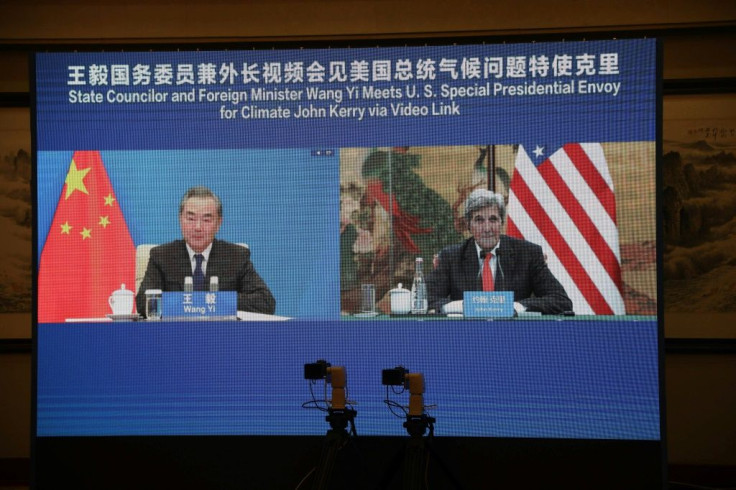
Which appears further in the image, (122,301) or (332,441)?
(122,301)

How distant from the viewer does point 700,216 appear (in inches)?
190

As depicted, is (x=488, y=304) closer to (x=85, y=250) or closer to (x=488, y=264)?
(x=488, y=264)

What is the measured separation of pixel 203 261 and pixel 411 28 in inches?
85.9

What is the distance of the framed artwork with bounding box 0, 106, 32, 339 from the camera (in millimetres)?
5062

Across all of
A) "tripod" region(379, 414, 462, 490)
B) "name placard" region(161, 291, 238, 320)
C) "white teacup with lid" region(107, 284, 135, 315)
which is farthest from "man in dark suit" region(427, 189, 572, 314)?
"white teacup with lid" region(107, 284, 135, 315)

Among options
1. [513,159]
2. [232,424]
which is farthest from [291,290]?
[513,159]

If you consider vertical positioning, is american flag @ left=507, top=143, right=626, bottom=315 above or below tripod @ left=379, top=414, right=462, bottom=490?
above

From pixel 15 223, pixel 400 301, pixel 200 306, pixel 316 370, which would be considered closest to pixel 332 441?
pixel 316 370

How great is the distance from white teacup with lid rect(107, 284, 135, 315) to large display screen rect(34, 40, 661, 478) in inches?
0.7

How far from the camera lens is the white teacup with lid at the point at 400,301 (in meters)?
4.16

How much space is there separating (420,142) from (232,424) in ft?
6.62

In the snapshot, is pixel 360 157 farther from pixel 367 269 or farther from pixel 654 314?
pixel 654 314

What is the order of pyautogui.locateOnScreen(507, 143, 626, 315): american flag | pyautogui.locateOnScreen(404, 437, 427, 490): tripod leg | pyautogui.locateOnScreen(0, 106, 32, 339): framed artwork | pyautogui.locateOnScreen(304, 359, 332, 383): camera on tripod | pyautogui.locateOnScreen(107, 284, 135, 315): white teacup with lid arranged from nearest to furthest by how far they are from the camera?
1. pyautogui.locateOnScreen(404, 437, 427, 490): tripod leg
2. pyautogui.locateOnScreen(304, 359, 332, 383): camera on tripod
3. pyautogui.locateOnScreen(507, 143, 626, 315): american flag
4. pyautogui.locateOnScreen(107, 284, 135, 315): white teacup with lid
5. pyautogui.locateOnScreen(0, 106, 32, 339): framed artwork

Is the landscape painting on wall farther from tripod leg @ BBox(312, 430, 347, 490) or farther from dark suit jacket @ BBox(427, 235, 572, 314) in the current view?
dark suit jacket @ BBox(427, 235, 572, 314)
